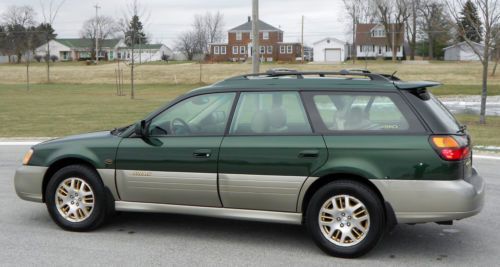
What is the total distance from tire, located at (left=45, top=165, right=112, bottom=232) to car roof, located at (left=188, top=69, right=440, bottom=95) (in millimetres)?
1309

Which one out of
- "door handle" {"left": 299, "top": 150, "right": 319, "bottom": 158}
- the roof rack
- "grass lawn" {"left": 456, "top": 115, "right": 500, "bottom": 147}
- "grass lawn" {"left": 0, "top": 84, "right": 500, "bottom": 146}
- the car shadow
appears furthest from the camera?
Answer: "grass lawn" {"left": 0, "top": 84, "right": 500, "bottom": 146}

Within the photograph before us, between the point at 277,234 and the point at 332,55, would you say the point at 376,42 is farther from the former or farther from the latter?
the point at 277,234

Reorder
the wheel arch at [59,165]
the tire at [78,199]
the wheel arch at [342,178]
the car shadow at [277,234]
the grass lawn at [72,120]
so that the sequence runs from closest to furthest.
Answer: the wheel arch at [342,178] → the car shadow at [277,234] → the tire at [78,199] → the wheel arch at [59,165] → the grass lawn at [72,120]

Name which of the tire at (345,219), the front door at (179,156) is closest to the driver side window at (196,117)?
the front door at (179,156)

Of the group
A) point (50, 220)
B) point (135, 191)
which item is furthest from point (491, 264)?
point (50, 220)

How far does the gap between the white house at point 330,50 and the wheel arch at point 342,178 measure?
84.2 metres

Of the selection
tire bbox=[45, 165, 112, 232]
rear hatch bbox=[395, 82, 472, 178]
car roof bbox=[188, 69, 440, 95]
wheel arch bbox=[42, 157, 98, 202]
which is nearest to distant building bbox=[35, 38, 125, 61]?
wheel arch bbox=[42, 157, 98, 202]

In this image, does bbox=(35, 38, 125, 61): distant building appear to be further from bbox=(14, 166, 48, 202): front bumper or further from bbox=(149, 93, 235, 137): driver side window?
bbox=(149, 93, 235, 137): driver side window

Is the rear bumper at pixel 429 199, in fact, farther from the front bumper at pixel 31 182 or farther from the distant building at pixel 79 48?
the distant building at pixel 79 48

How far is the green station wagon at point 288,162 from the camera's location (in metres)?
4.95

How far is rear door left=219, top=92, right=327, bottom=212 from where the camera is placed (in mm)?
5152

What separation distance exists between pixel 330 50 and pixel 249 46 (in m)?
12.4

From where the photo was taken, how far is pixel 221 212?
5.45 meters

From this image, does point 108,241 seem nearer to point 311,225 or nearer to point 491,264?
point 311,225
